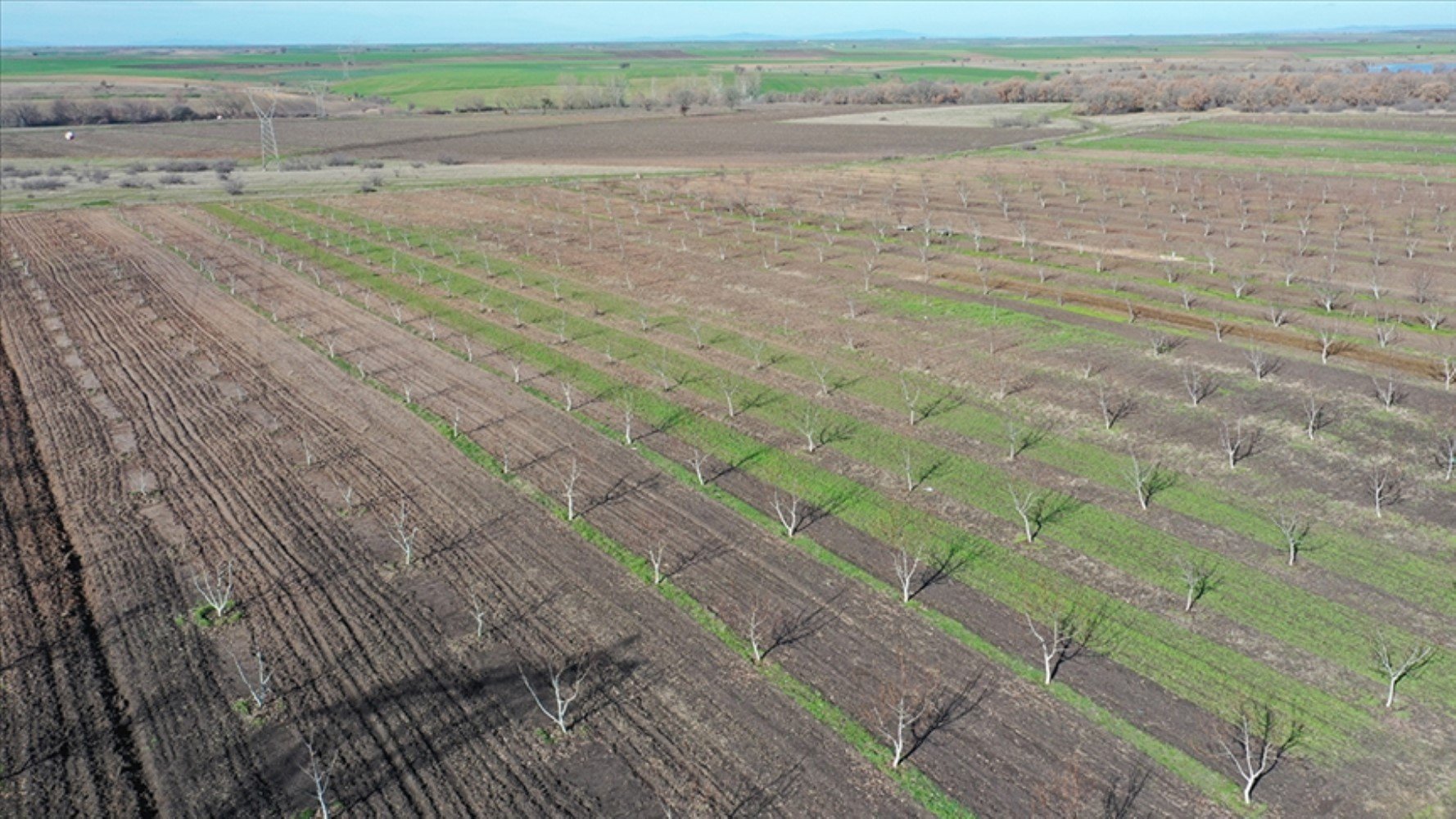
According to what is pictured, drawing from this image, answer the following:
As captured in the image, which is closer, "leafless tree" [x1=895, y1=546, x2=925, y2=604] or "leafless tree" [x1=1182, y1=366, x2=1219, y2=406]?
"leafless tree" [x1=895, y1=546, x2=925, y2=604]

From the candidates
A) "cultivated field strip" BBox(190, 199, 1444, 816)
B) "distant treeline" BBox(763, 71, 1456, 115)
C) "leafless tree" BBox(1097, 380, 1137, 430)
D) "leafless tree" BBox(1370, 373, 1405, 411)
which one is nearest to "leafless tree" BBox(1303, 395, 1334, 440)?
"leafless tree" BBox(1370, 373, 1405, 411)

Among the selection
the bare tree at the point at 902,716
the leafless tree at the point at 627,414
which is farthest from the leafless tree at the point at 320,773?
the leafless tree at the point at 627,414

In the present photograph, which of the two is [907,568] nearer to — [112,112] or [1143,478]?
[1143,478]

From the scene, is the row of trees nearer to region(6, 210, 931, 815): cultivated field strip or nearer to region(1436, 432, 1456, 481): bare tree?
region(6, 210, 931, 815): cultivated field strip

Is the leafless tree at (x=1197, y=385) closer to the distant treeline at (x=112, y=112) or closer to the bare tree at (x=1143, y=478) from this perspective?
the bare tree at (x=1143, y=478)

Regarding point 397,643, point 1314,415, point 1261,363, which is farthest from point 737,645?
point 1261,363

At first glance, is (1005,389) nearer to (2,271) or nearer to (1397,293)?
(1397,293)

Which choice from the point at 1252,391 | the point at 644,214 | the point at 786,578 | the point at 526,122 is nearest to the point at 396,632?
the point at 786,578
